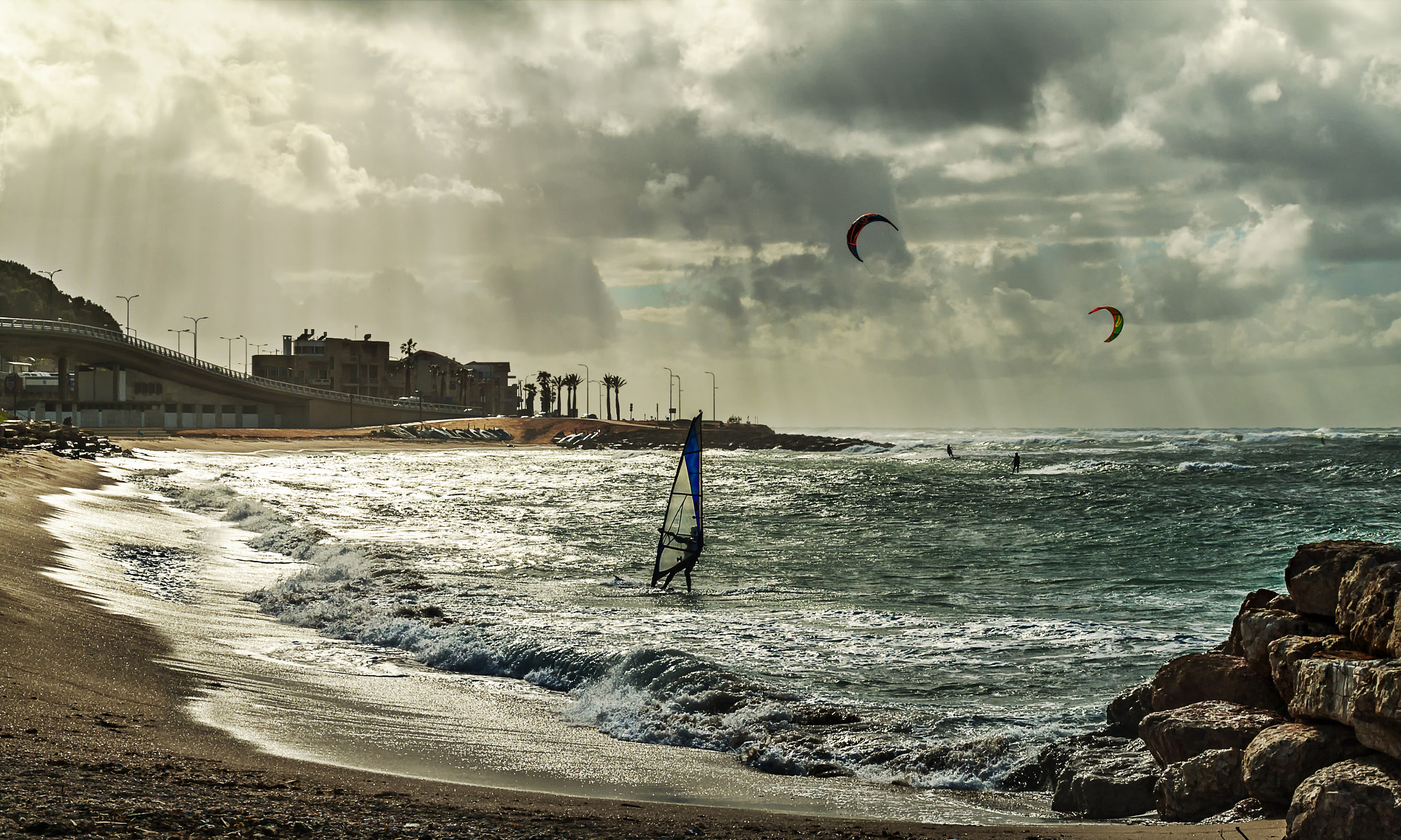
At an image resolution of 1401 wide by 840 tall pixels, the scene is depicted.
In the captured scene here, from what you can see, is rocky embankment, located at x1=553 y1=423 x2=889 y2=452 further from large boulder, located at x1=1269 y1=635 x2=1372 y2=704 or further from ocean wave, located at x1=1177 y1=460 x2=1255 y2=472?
large boulder, located at x1=1269 y1=635 x2=1372 y2=704

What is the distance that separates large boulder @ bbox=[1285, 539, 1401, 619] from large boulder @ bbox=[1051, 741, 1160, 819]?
→ 69.8 inches

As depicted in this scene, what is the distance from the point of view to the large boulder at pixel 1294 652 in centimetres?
687

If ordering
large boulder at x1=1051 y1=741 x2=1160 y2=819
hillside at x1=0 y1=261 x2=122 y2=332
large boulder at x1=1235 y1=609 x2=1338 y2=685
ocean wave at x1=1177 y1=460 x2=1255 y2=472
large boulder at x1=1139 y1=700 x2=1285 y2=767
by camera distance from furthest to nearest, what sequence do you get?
hillside at x1=0 y1=261 x2=122 y2=332
ocean wave at x1=1177 y1=460 x2=1255 y2=472
large boulder at x1=1235 y1=609 x2=1338 y2=685
large boulder at x1=1051 y1=741 x2=1160 y2=819
large boulder at x1=1139 y1=700 x2=1285 y2=767

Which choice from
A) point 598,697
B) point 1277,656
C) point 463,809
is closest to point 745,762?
point 598,697

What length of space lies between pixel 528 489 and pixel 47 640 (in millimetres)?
44544

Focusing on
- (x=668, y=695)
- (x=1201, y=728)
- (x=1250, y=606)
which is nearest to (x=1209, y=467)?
(x=1250, y=606)

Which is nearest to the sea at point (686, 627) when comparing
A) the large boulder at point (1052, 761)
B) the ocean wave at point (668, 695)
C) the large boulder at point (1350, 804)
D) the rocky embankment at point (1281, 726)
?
the ocean wave at point (668, 695)

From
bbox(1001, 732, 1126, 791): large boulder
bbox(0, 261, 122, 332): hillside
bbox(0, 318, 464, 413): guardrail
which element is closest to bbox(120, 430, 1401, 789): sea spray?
bbox(1001, 732, 1126, 791): large boulder

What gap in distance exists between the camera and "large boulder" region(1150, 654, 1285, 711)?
767 centimetres

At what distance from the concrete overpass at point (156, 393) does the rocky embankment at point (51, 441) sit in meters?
54.3

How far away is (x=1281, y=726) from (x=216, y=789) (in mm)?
6885

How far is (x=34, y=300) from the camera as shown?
534 ft

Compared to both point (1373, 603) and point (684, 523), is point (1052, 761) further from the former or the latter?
point (684, 523)

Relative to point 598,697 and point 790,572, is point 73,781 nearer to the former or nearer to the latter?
point 598,697
